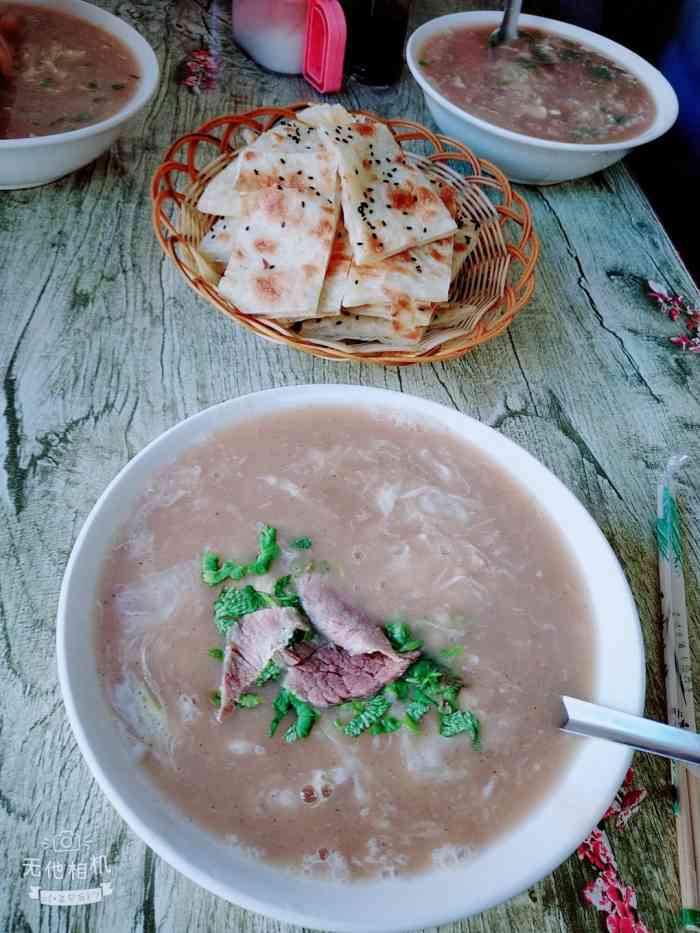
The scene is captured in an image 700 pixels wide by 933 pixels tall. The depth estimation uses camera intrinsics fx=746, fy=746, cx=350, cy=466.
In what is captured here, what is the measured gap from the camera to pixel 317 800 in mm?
1054

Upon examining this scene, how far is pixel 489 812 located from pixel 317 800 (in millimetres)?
248

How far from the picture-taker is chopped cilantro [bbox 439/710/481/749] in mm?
1132

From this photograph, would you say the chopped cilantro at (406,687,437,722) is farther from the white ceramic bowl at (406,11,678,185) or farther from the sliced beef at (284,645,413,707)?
the white ceramic bowl at (406,11,678,185)

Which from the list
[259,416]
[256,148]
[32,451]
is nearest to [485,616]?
[259,416]

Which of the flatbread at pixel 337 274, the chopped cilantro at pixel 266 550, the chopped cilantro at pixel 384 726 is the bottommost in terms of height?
the chopped cilantro at pixel 384 726

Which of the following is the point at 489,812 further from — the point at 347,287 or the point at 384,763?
the point at 347,287

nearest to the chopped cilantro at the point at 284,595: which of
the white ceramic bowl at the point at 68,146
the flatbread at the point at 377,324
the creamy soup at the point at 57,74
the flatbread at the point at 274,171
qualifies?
the flatbread at the point at 377,324

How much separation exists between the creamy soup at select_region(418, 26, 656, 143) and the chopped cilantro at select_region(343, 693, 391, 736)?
194cm

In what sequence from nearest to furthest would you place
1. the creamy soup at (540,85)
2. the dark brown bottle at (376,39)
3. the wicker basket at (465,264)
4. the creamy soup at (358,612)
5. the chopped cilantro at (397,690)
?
the creamy soup at (358,612), the chopped cilantro at (397,690), the wicker basket at (465,264), the creamy soup at (540,85), the dark brown bottle at (376,39)

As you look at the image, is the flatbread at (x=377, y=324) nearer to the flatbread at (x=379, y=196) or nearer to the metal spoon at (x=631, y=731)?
the flatbread at (x=379, y=196)

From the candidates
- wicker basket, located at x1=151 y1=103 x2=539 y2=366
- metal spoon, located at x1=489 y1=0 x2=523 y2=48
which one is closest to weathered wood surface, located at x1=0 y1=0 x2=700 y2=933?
wicker basket, located at x1=151 y1=103 x2=539 y2=366

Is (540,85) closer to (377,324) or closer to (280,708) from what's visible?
(377,324)

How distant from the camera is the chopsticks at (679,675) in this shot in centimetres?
116

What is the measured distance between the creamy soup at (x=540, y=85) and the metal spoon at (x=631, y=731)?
1.92 metres
